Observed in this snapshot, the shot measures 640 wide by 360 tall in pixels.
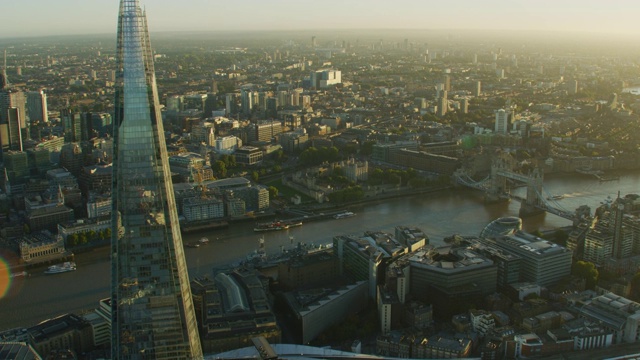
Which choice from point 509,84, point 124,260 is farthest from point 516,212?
point 509,84

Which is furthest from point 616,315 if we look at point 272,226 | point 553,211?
point 272,226

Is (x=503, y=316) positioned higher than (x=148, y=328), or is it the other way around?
(x=148, y=328)

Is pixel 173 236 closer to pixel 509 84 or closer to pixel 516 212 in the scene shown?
pixel 516 212

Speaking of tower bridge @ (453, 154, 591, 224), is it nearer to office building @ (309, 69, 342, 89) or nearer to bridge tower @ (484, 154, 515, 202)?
bridge tower @ (484, 154, 515, 202)

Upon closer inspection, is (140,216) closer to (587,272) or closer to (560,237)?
(587,272)

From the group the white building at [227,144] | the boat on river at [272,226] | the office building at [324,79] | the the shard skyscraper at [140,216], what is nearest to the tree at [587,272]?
the boat on river at [272,226]

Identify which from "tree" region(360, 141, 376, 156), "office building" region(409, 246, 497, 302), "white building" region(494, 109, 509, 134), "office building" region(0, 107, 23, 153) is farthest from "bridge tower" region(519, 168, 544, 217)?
"office building" region(0, 107, 23, 153)
